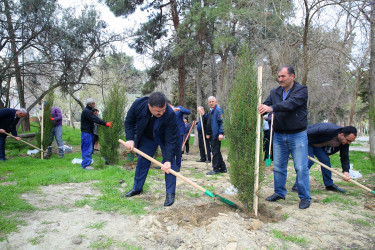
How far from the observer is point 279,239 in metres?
2.85

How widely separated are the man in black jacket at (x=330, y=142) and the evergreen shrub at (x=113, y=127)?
480 centimetres

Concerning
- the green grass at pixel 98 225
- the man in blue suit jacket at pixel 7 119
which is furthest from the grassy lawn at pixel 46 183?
the man in blue suit jacket at pixel 7 119

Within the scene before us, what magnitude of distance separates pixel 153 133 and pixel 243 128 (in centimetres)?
144

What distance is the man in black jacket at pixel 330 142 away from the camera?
454 cm

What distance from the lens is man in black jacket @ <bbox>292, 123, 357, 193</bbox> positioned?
4.54 meters

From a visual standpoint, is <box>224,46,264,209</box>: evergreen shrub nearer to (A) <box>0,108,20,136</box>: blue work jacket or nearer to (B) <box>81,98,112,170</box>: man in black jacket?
(B) <box>81,98,112,170</box>: man in black jacket

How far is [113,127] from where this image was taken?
7.21 metres

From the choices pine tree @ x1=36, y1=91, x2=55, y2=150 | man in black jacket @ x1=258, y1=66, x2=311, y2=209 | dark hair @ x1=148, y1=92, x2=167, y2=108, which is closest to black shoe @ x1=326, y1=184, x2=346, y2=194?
man in black jacket @ x1=258, y1=66, x2=311, y2=209

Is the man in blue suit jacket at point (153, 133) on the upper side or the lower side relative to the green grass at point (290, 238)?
upper

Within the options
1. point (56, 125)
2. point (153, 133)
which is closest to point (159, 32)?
point (56, 125)

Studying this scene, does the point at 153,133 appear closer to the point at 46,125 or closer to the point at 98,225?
the point at 98,225

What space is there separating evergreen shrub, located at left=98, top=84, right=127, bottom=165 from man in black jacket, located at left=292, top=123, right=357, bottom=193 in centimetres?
480

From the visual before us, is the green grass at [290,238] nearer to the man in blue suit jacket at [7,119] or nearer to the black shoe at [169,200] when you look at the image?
the black shoe at [169,200]

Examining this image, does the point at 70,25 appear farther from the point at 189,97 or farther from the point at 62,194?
the point at 189,97
